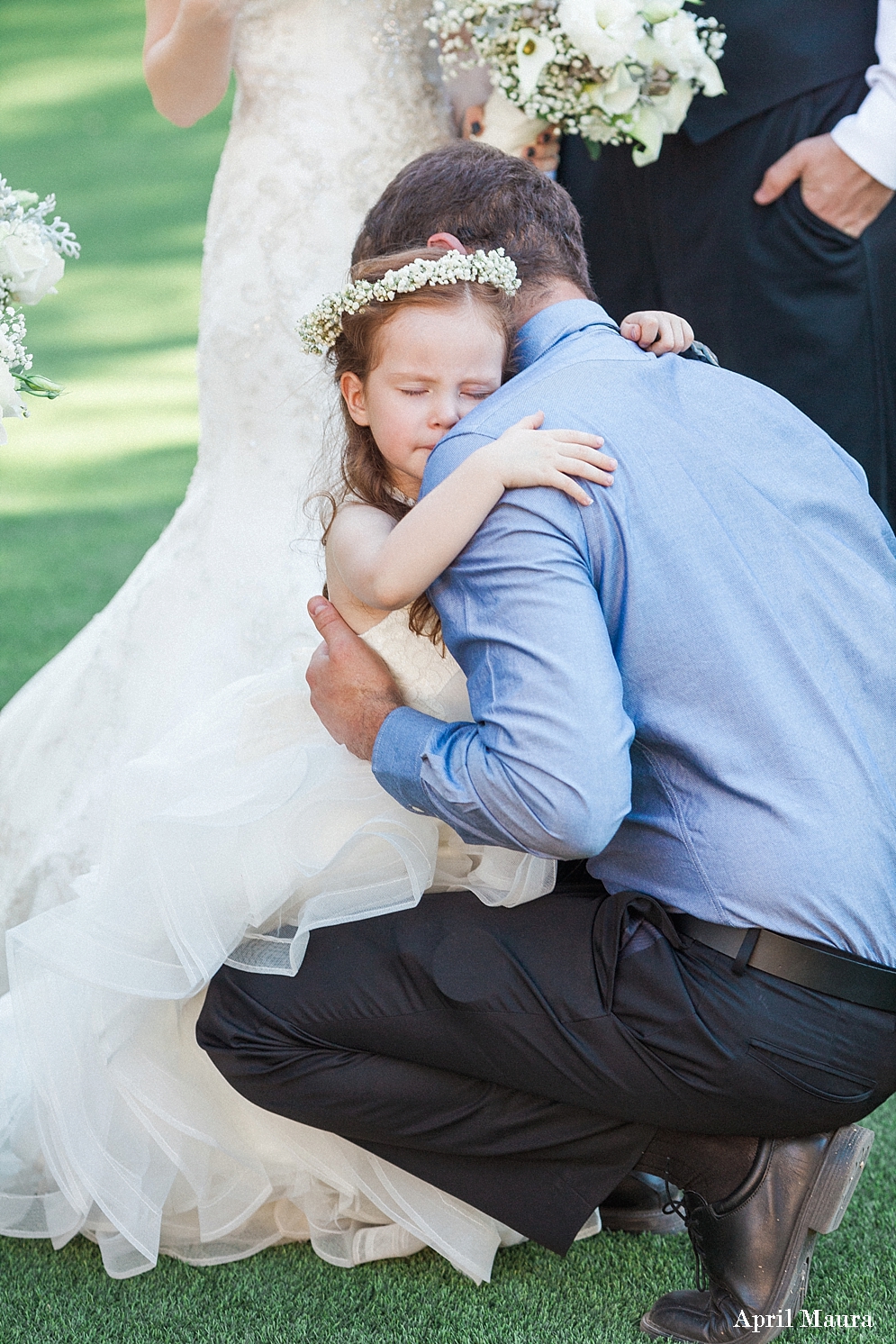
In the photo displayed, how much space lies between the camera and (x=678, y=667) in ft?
5.75

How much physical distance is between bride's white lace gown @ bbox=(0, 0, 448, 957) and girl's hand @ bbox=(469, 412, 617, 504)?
3.67 feet

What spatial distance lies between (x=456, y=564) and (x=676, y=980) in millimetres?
603

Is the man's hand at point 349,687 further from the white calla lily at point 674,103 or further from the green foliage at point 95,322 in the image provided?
the green foliage at point 95,322

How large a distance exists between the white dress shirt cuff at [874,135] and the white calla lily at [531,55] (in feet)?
2.39

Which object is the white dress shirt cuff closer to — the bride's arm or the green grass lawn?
the bride's arm

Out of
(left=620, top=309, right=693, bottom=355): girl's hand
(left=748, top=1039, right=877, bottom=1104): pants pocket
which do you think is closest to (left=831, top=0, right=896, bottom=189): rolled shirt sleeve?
(left=620, top=309, right=693, bottom=355): girl's hand

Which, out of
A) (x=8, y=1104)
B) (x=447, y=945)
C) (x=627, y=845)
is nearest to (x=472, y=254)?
(x=627, y=845)

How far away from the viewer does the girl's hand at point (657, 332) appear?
2248mm

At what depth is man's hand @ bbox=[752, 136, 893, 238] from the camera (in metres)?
3.18

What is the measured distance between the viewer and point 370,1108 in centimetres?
201

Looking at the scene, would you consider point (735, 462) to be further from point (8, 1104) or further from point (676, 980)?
point (8, 1104)

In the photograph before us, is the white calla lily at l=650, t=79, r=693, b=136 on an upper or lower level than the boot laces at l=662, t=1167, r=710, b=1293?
upper

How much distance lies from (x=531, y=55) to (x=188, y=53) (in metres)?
0.69

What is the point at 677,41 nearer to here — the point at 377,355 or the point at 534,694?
the point at 377,355
